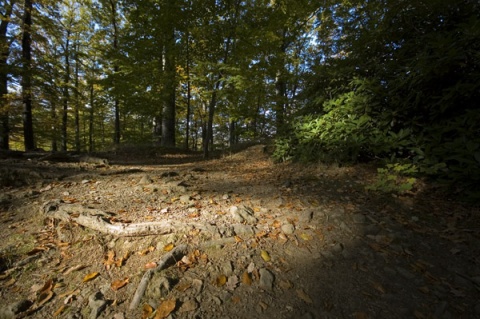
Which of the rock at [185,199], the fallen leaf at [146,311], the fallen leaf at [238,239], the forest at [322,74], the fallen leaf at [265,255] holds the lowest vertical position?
the fallen leaf at [146,311]

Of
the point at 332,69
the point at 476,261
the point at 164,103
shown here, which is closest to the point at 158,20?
the point at 164,103

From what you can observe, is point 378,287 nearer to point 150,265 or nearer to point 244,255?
point 244,255

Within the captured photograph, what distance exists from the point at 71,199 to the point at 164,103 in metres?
8.25

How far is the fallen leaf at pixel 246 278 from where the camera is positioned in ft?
6.72

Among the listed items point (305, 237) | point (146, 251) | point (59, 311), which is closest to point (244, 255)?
point (305, 237)

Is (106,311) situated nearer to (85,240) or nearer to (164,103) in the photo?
(85,240)

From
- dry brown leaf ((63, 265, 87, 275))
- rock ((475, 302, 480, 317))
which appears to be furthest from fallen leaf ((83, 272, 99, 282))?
rock ((475, 302, 480, 317))

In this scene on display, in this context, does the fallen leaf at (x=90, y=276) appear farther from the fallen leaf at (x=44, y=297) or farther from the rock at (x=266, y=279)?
the rock at (x=266, y=279)

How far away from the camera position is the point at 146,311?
1.77m

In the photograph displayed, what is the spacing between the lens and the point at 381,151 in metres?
4.53

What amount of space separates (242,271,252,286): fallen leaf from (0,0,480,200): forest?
118 inches

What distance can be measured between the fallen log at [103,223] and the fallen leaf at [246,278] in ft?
2.67

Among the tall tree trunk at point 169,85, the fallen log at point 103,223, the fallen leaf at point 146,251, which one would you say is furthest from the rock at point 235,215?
the tall tree trunk at point 169,85

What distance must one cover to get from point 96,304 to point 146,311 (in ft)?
1.46
